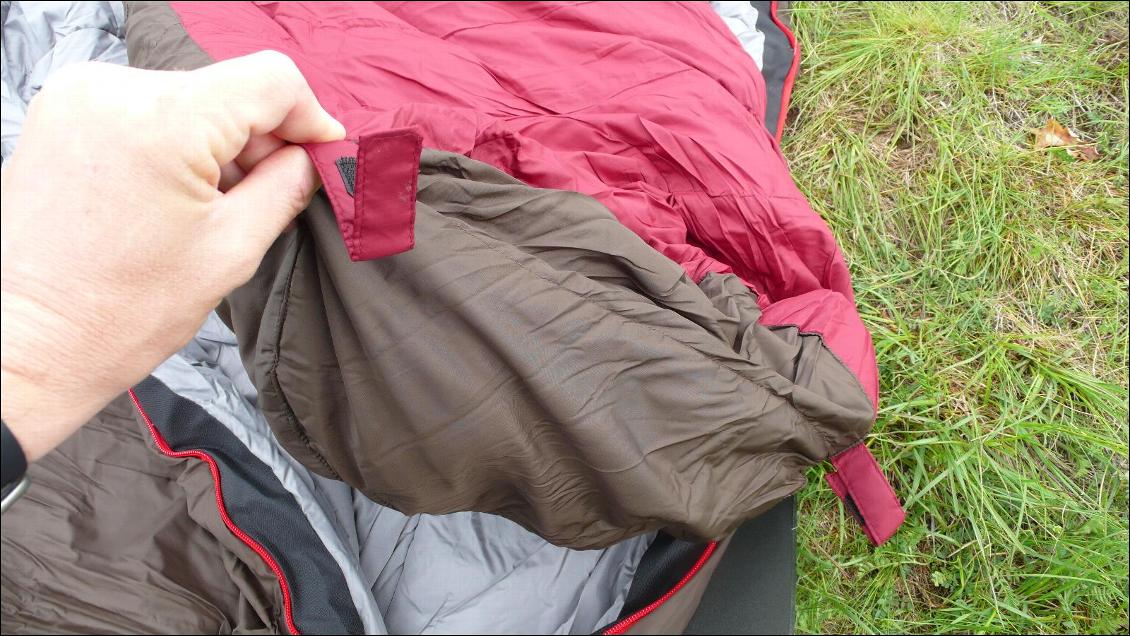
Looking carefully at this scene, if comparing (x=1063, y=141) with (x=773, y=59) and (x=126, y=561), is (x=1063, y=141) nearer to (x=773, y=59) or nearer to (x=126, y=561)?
(x=773, y=59)

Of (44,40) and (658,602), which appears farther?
(44,40)

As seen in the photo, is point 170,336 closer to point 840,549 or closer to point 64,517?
point 64,517

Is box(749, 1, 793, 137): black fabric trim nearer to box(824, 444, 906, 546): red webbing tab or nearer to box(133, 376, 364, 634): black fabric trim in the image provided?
box(824, 444, 906, 546): red webbing tab

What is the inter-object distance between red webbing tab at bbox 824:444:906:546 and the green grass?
0.10m

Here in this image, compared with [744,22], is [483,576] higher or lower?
lower

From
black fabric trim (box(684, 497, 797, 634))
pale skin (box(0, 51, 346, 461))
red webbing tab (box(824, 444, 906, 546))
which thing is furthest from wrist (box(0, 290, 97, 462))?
red webbing tab (box(824, 444, 906, 546))

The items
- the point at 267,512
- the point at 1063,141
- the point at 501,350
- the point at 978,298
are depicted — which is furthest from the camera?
the point at 1063,141

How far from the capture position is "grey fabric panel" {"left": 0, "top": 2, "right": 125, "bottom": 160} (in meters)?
1.60

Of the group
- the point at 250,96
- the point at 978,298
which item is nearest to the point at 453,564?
the point at 250,96

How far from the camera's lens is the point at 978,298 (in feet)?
5.37

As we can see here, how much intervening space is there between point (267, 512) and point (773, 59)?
160cm

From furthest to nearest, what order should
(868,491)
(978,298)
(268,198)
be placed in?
1. (978,298)
2. (868,491)
3. (268,198)

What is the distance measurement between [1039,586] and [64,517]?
1.89 meters

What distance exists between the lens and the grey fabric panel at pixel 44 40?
1.60 meters
